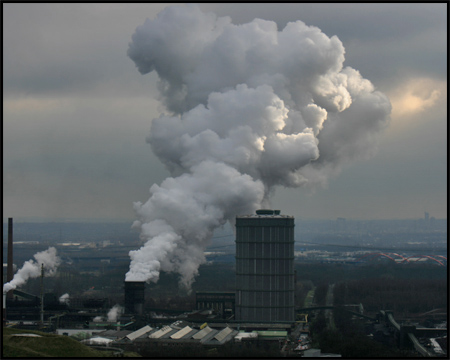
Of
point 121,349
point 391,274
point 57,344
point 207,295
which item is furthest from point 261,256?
point 391,274

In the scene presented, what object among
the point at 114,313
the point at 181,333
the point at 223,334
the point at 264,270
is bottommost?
the point at 223,334

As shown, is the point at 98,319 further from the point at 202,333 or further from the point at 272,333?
the point at 272,333

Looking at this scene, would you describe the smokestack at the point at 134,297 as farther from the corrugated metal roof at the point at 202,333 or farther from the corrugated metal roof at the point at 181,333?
the corrugated metal roof at the point at 202,333

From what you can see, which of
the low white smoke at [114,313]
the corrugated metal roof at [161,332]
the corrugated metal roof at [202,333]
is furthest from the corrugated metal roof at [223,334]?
the low white smoke at [114,313]

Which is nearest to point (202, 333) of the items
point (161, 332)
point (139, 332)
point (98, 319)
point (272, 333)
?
point (161, 332)

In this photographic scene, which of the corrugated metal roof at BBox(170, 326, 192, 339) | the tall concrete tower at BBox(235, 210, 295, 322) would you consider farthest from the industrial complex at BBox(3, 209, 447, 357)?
the corrugated metal roof at BBox(170, 326, 192, 339)

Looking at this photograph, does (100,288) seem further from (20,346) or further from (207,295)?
(20,346)
